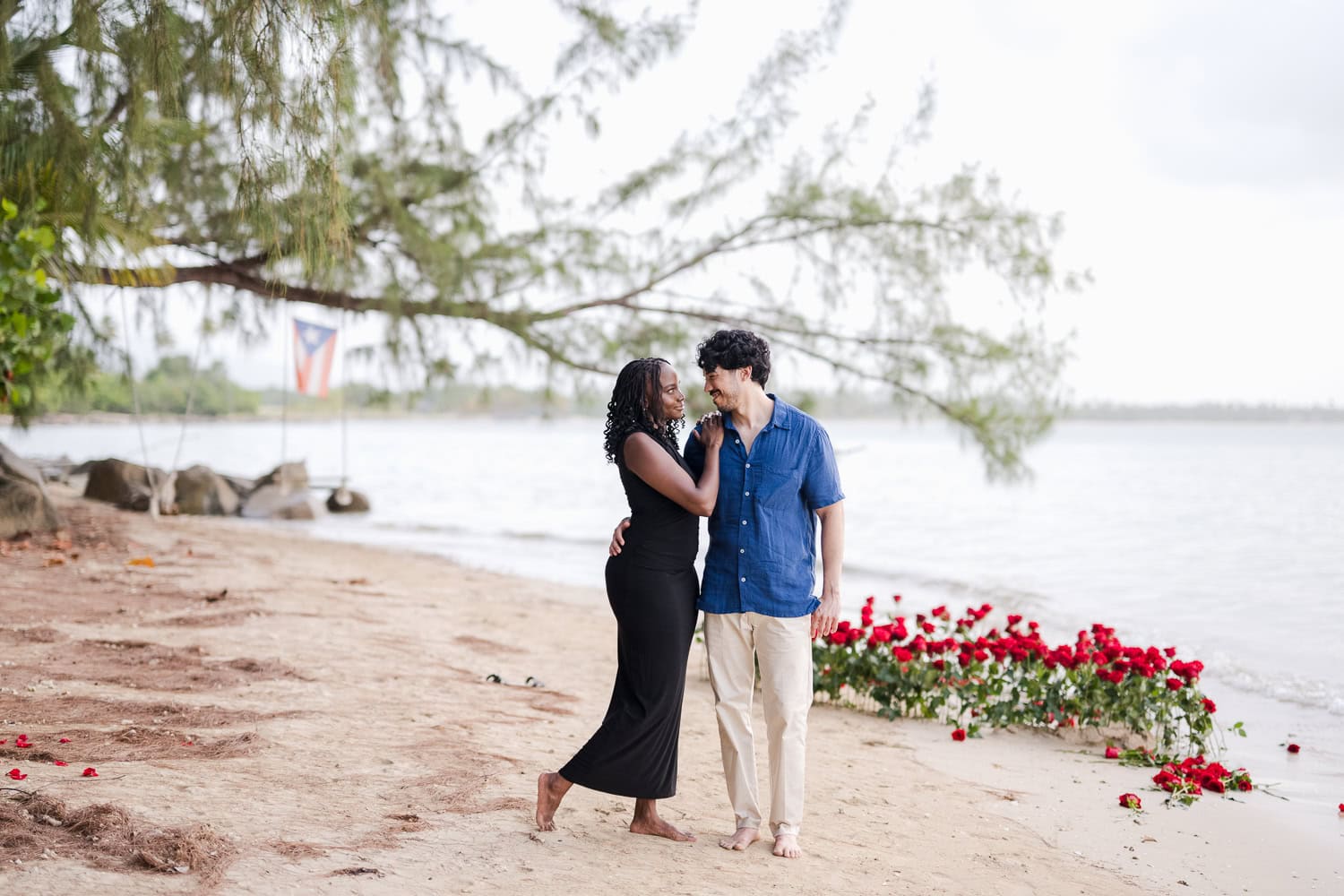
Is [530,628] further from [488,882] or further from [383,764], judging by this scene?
[488,882]

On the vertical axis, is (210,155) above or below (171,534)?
above

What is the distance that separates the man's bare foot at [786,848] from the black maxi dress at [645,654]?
0.43 m

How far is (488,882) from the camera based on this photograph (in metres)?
3.28

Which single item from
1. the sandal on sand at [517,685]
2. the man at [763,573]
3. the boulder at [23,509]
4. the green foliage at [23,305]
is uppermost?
the green foliage at [23,305]

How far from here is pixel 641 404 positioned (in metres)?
3.75

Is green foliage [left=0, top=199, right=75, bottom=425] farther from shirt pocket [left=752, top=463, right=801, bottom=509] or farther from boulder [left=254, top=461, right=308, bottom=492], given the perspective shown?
boulder [left=254, top=461, right=308, bottom=492]

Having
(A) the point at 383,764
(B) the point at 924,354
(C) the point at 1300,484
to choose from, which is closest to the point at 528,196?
(B) the point at 924,354

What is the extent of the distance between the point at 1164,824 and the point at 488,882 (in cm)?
305

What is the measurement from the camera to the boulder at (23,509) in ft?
32.4

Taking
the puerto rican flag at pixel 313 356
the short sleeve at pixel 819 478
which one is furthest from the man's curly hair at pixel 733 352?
the puerto rican flag at pixel 313 356

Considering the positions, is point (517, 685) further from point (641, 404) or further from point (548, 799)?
point (641, 404)

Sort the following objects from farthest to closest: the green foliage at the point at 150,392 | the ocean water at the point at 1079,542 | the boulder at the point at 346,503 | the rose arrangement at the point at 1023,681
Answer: the boulder at the point at 346,503
the green foliage at the point at 150,392
the ocean water at the point at 1079,542
the rose arrangement at the point at 1023,681

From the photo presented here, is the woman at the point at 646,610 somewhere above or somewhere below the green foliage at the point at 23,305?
below

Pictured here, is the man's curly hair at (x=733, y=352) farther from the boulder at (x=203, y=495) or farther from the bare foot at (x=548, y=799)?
the boulder at (x=203, y=495)
